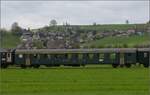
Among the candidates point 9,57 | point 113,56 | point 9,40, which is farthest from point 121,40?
point 113,56

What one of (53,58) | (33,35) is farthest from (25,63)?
(33,35)

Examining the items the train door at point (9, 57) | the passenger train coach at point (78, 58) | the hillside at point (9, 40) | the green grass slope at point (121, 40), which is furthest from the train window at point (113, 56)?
the green grass slope at point (121, 40)

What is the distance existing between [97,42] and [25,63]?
113 meters

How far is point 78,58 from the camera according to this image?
77000 mm

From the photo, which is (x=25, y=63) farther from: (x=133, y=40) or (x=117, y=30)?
(x=117, y=30)

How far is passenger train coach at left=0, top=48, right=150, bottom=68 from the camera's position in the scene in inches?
2990

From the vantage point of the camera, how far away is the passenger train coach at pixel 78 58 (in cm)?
7594
